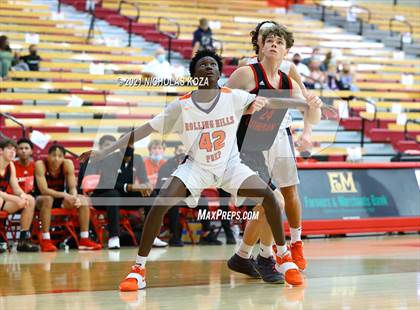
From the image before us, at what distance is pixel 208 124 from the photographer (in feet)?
23.9

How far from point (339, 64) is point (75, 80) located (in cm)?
682

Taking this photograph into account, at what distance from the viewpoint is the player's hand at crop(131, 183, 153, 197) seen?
1223 cm

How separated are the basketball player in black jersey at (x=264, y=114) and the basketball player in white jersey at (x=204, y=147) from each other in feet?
1.33

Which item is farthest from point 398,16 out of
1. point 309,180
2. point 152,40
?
point 309,180

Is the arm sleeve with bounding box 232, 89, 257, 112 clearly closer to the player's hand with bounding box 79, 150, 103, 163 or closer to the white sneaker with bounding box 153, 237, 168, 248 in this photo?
the player's hand with bounding box 79, 150, 103, 163

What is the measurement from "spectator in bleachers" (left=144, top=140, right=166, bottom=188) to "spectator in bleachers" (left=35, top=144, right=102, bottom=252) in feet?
3.70

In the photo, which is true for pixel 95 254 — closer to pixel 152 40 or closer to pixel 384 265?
pixel 384 265

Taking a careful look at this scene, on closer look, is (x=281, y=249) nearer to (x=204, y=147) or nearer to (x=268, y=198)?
(x=268, y=198)

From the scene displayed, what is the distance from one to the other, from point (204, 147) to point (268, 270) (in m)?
1.33

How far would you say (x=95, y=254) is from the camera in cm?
1084

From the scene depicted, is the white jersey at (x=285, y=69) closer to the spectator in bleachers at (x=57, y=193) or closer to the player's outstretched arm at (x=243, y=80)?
the player's outstretched arm at (x=243, y=80)

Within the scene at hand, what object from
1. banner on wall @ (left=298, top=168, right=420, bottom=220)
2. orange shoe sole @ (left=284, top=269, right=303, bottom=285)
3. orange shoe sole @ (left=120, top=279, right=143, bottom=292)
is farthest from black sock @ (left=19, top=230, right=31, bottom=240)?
orange shoe sole @ (left=284, top=269, right=303, bottom=285)

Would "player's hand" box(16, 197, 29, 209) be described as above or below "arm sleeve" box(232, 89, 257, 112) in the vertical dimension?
below

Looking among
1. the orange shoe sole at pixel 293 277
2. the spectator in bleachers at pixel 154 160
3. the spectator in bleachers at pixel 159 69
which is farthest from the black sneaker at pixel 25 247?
the orange shoe sole at pixel 293 277
